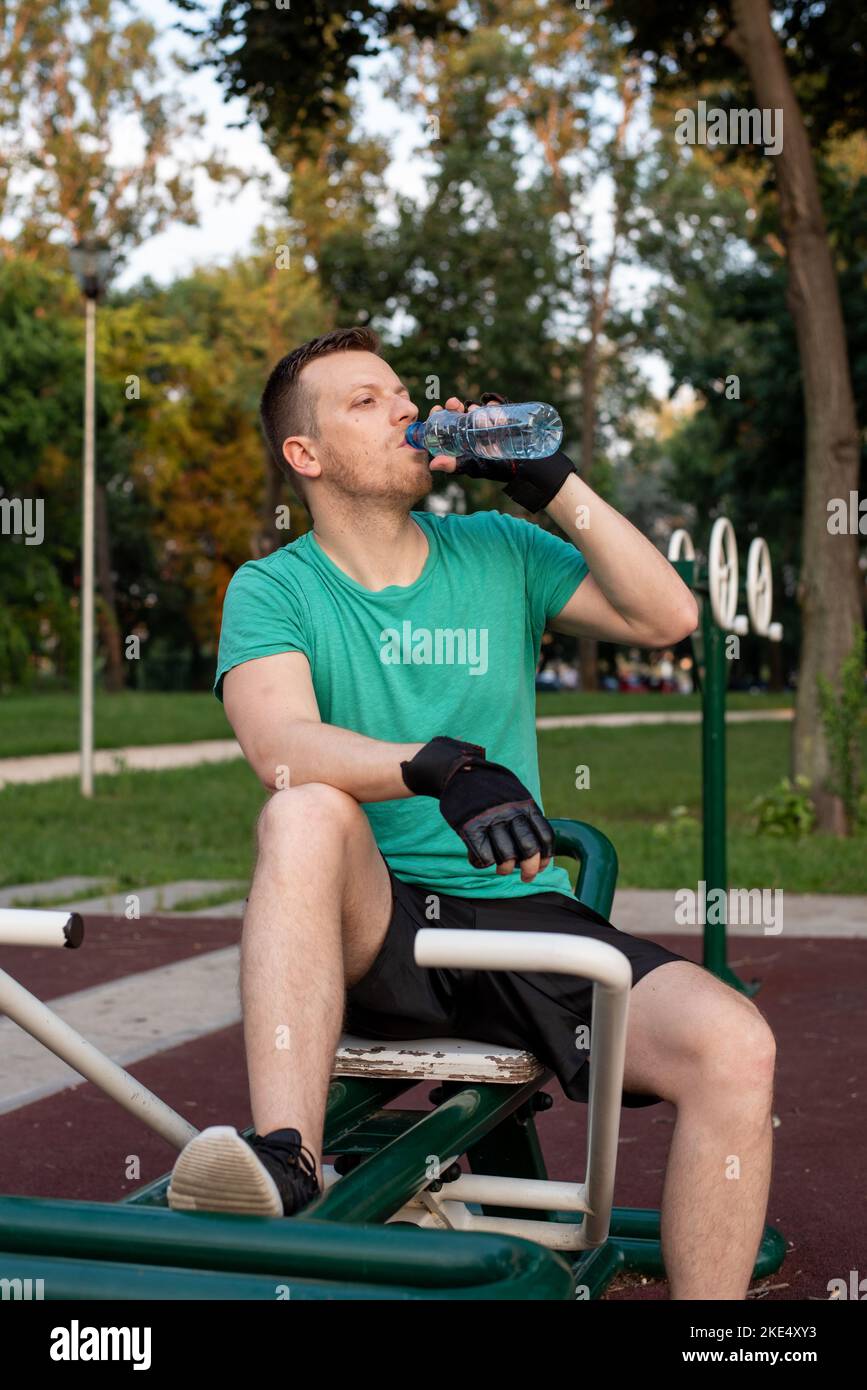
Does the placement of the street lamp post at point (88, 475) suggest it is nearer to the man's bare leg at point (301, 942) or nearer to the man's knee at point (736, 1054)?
the man's bare leg at point (301, 942)

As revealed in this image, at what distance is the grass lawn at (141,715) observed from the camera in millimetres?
18016

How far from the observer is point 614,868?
2.90 meters

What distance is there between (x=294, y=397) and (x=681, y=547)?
3037mm

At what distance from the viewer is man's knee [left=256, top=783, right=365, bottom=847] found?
220cm

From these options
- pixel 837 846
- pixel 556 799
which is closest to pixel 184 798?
pixel 556 799

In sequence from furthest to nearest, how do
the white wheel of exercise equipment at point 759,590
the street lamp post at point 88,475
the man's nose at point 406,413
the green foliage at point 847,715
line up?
1. the street lamp post at point 88,475
2. the green foliage at point 847,715
3. the white wheel of exercise equipment at point 759,590
4. the man's nose at point 406,413

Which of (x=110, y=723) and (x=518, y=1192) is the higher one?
(x=110, y=723)

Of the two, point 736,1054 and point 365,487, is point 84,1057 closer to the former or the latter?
point 736,1054

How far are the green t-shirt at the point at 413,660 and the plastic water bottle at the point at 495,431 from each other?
0.26 metres

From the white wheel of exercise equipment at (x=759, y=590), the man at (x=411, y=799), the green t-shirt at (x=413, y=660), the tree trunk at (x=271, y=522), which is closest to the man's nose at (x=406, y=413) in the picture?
the man at (x=411, y=799)

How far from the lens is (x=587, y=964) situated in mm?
1643

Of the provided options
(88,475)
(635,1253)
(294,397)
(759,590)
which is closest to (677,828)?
(759,590)
